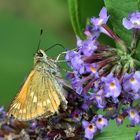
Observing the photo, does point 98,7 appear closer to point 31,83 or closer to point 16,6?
point 31,83

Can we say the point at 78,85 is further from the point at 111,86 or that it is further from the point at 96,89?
the point at 111,86

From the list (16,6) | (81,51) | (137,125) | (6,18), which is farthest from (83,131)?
(16,6)

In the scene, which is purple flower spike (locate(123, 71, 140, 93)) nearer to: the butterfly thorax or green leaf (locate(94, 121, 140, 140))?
green leaf (locate(94, 121, 140, 140))

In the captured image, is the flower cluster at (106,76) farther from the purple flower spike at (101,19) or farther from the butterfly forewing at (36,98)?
the butterfly forewing at (36,98)

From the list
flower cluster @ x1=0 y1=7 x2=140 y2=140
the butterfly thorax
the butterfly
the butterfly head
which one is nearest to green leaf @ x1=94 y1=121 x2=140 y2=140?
flower cluster @ x1=0 y1=7 x2=140 y2=140

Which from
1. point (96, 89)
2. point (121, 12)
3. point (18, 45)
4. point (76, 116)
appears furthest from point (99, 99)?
point (18, 45)

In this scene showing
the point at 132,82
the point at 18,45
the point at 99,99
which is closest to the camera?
the point at 132,82

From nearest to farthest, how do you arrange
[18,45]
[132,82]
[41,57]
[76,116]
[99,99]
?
[132,82]
[99,99]
[76,116]
[41,57]
[18,45]
